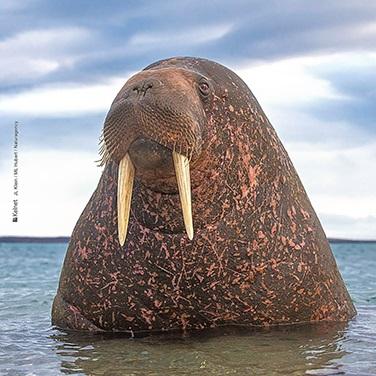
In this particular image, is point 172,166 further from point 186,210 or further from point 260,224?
point 260,224

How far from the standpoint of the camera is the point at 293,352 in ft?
21.5

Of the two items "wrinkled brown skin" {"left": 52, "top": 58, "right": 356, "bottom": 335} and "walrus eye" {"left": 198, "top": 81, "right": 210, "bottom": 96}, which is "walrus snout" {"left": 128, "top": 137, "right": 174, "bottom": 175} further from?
"walrus eye" {"left": 198, "top": 81, "right": 210, "bottom": 96}

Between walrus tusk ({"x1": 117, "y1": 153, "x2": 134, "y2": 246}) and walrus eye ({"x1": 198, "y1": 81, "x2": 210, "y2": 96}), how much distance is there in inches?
36.4

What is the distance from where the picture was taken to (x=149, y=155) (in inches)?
241

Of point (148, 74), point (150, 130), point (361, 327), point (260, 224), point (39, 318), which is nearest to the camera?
point (150, 130)

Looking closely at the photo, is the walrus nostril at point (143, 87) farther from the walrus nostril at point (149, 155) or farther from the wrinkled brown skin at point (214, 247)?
the wrinkled brown skin at point (214, 247)

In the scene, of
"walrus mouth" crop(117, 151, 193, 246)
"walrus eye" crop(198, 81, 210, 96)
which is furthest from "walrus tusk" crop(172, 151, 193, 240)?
"walrus eye" crop(198, 81, 210, 96)

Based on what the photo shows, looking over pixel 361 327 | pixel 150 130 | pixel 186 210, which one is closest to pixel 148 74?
pixel 150 130

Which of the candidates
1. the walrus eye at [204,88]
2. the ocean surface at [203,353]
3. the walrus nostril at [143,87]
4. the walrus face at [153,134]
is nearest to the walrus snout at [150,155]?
the walrus face at [153,134]

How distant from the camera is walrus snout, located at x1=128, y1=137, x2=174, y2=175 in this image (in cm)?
609

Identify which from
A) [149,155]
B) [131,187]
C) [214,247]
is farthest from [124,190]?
[214,247]

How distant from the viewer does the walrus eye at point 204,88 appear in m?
6.83

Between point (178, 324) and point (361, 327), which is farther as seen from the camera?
point (361, 327)

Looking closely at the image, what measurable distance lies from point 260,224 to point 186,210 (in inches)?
46.8
